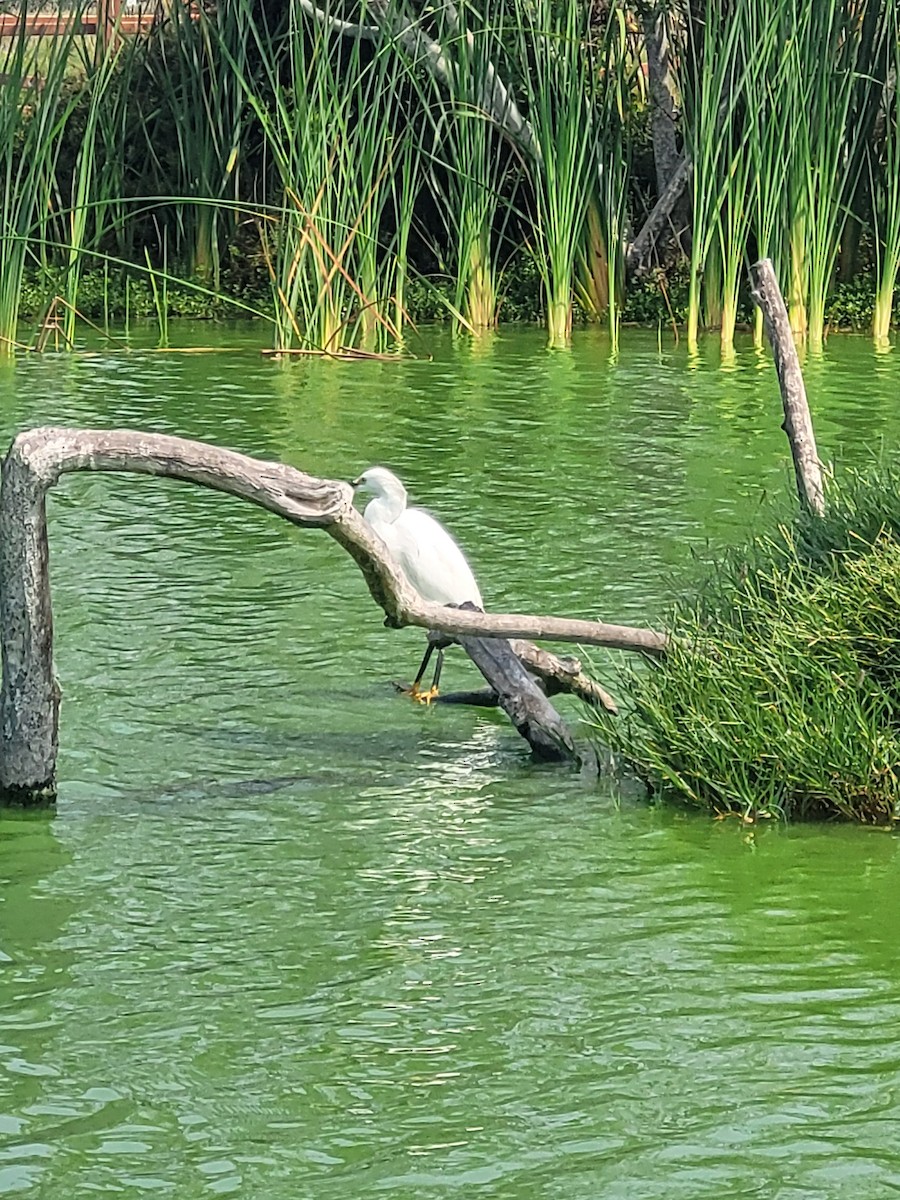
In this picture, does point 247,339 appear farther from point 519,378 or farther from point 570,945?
point 570,945

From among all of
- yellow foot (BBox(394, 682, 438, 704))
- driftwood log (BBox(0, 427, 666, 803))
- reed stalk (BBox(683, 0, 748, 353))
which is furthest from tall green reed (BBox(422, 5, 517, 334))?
driftwood log (BBox(0, 427, 666, 803))

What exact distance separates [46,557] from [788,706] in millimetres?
1704

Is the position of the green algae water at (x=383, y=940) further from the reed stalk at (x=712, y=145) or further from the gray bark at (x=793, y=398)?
the reed stalk at (x=712, y=145)

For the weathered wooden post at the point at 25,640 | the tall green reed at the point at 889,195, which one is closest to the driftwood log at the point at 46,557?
the weathered wooden post at the point at 25,640

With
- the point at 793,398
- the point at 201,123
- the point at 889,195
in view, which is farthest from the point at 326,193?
the point at 793,398

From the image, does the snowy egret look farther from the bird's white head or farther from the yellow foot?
the bird's white head

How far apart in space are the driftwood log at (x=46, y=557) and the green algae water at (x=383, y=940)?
233mm

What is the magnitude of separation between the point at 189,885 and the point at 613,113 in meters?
9.44

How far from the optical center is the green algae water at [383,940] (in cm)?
331

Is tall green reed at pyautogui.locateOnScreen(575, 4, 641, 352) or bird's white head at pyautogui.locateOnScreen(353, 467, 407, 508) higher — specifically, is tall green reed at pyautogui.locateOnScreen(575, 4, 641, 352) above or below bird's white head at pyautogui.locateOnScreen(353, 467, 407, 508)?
above

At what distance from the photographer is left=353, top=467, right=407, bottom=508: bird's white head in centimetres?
648

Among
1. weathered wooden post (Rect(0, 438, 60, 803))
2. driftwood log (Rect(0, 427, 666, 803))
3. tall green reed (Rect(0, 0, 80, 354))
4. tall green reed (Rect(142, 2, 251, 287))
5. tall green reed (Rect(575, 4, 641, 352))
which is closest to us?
A: driftwood log (Rect(0, 427, 666, 803))

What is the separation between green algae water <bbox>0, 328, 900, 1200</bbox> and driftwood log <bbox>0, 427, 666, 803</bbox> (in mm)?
233

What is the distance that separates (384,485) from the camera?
651 cm
